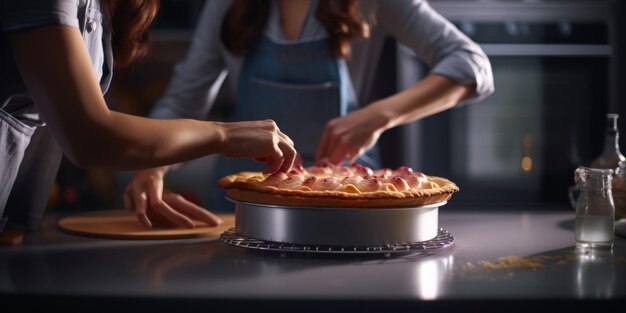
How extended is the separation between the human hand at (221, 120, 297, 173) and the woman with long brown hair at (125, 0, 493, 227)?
2.26 ft

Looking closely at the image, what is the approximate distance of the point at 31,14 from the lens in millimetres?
977

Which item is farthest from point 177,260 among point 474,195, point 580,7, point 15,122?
point 580,7

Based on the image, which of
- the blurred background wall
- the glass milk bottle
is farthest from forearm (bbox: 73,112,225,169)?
the blurred background wall

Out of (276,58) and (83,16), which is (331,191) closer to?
(83,16)

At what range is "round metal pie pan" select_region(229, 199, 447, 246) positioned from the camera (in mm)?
1121

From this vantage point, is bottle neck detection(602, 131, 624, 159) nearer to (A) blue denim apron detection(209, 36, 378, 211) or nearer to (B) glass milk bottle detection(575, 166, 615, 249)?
(B) glass milk bottle detection(575, 166, 615, 249)

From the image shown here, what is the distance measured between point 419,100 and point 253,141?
716 mm

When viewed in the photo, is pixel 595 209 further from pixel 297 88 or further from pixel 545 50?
pixel 545 50

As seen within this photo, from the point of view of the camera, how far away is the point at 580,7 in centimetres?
297

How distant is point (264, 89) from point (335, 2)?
0.31m

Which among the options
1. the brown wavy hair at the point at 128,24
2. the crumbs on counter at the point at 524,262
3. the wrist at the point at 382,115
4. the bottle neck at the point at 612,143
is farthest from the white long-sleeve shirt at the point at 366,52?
the crumbs on counter at the point at 524,262

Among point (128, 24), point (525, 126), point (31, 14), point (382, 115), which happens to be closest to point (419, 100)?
point (382, 115)

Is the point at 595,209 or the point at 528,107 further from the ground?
the point at 528,107

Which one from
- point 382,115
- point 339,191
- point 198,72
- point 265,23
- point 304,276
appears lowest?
point 304,276
